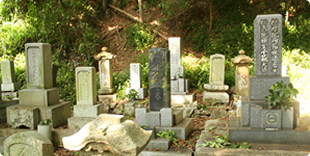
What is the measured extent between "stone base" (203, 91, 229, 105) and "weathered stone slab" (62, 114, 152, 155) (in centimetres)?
621

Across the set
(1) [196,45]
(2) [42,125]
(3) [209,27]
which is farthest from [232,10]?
(2) [42,125]

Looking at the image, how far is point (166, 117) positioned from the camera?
557 centimetres

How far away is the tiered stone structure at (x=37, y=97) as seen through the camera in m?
5.87

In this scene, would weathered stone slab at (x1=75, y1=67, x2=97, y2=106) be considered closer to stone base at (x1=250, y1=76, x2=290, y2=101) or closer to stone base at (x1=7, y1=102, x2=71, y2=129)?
stone base at (x1=7, y1=102, x2=71, y2=129)

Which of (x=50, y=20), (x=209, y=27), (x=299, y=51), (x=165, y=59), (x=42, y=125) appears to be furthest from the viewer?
(x=209, y=27)

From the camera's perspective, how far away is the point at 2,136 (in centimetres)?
589

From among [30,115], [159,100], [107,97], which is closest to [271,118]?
[159,100]

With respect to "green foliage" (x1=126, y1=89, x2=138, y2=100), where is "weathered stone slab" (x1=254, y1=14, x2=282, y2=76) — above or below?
above

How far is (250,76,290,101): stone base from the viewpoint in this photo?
15.4 feet

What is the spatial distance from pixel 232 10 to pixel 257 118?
32.4ft

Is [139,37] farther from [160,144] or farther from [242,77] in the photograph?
[160,144]

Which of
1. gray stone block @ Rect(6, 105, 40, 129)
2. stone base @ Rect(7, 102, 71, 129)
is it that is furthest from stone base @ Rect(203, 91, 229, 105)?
gray stone block @ Rect(6, 105, 40, 129)

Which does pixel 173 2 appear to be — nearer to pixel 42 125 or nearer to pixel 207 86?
pixel 207 86

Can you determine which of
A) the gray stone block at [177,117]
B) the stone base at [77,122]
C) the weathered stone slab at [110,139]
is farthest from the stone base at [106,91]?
the weathered stone slab at [110,139]
